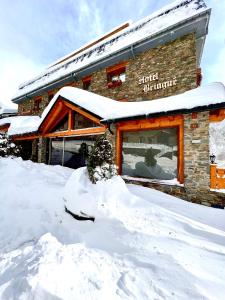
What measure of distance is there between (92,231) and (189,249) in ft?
6.17

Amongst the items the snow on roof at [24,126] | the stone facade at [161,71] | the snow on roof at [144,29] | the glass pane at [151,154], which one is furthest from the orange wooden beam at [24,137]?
the glass pane at [151,154]

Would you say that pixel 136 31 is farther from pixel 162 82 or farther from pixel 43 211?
pixel 43 211

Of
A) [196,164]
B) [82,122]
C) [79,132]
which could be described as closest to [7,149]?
[79,132]

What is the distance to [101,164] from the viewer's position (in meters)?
5.24

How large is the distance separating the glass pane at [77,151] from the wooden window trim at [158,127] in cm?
200

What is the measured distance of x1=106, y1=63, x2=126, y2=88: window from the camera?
1056 centimetres

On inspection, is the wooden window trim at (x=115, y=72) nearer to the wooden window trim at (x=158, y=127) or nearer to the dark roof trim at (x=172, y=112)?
the wooden window trim at (x=158, y=127)

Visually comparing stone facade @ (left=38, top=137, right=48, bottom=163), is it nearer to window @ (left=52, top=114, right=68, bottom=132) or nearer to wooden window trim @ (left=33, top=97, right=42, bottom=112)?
window @ (left=52, top=114, right=68, bottom=132)

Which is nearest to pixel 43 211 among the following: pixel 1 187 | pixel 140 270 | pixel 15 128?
pixel 1 187

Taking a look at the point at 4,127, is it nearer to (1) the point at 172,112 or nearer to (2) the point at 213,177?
(1) the point at 172,112

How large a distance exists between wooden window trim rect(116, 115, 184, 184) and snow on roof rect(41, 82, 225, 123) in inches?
18.0

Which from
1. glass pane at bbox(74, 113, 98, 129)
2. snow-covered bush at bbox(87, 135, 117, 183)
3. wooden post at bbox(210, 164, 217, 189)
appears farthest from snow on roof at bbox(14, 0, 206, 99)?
snow-covered bush at bbox(87, 135, 117, 183)

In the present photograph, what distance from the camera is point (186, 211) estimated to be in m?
4.71

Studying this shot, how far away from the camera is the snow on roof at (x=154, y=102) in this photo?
6008mm
